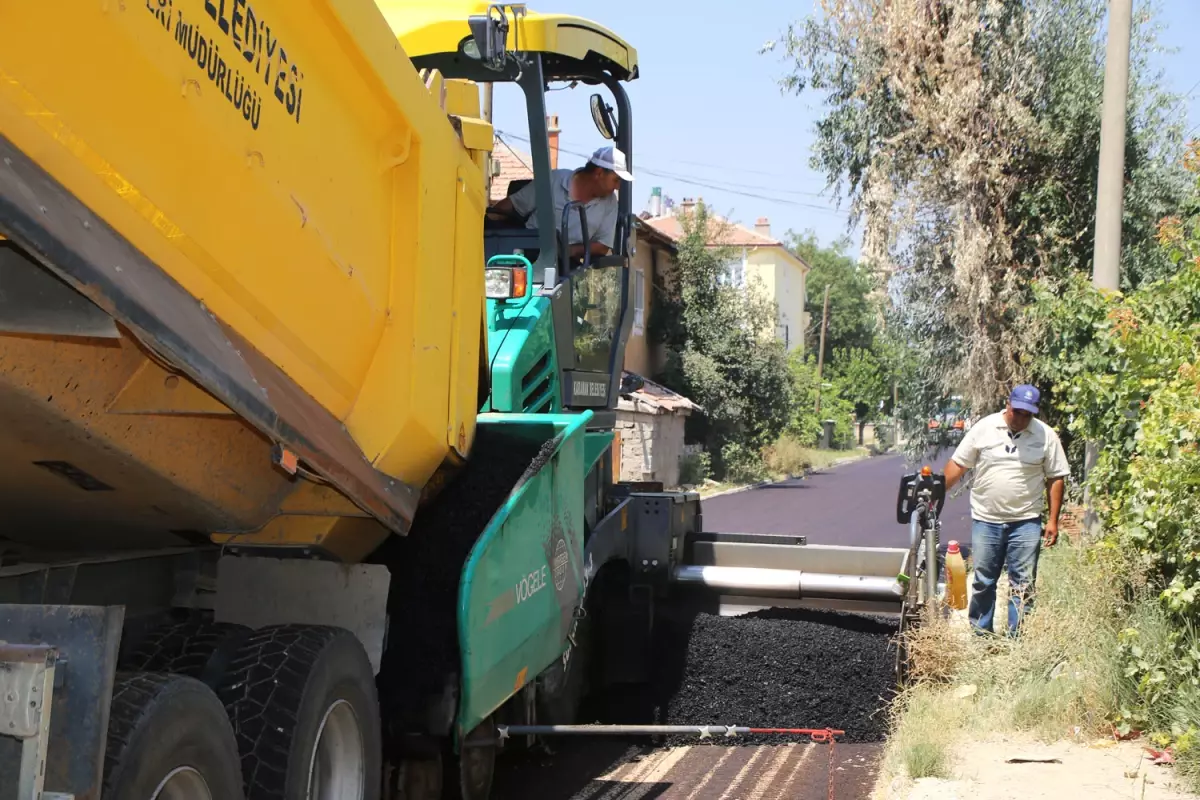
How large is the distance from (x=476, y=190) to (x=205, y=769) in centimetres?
219

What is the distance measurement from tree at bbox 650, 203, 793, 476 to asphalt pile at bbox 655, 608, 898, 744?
28.0 meters

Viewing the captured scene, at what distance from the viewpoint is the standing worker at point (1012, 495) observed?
791cm

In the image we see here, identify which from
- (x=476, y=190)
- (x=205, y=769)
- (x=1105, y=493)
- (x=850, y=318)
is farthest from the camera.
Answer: (x=850, y=318)

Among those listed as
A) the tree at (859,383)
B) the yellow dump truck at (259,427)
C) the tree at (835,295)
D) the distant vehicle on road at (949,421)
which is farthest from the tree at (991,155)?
the tree at (835,295)

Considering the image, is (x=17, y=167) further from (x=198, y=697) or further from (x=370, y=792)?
(x=370, y=792)

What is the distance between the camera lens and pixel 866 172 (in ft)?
49.7

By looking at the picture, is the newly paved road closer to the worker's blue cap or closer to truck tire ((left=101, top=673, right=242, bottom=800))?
the worker's blue cap

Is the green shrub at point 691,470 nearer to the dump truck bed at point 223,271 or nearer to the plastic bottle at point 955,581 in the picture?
the plastic bottle at point 955,581

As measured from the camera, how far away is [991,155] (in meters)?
14.2

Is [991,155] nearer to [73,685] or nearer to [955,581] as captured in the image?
[955,581]

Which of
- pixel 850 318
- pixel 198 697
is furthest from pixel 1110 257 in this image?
pixel 850 318

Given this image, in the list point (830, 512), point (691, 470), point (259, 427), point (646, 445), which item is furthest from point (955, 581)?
point (691, 470)

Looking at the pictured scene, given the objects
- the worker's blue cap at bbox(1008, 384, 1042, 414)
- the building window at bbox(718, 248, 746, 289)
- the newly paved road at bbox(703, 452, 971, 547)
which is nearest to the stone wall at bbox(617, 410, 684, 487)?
the newly paved road at bbox(703, 452, 971, 547)

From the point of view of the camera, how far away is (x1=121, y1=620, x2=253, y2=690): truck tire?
3.37 metres
